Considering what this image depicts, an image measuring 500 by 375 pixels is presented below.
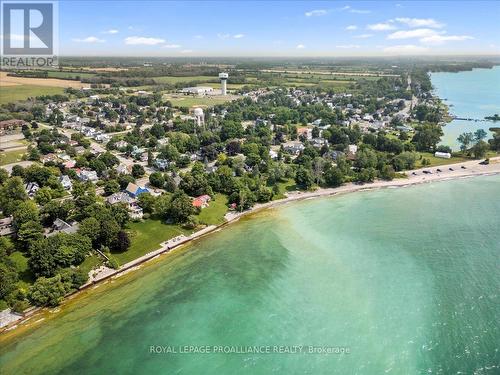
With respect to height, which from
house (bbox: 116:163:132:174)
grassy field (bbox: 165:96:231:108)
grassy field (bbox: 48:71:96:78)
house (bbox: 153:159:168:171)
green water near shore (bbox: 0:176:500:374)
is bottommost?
green water near shore (bbox: 0:176:500:374)

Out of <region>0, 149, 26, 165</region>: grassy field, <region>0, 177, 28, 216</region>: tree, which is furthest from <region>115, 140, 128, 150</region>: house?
<region>0, 177, 28, 216</region>: tree

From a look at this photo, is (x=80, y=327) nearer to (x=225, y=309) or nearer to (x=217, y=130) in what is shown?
(x=225, y=309)

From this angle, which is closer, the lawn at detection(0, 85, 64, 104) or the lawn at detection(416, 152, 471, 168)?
the lawn at detection(416, 152, 471, 168)

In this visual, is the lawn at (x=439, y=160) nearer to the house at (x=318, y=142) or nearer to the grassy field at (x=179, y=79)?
the house at (x=318, y=142)

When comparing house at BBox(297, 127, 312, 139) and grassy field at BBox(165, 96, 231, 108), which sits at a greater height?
grassy field at BBox(165, 96, 231, 108)

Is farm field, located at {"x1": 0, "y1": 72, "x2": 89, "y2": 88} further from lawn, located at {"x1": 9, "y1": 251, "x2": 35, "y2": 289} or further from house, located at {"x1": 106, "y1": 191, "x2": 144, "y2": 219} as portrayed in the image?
lawn, located at {"x1": 9, "y1": 251, "x2": 35, "y2": 289}

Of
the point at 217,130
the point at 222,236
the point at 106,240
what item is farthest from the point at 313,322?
the point at 217,130
